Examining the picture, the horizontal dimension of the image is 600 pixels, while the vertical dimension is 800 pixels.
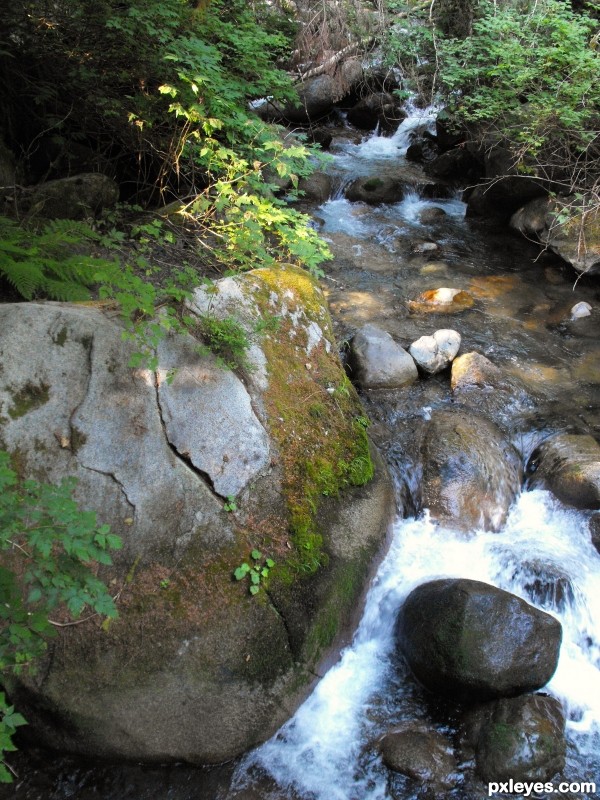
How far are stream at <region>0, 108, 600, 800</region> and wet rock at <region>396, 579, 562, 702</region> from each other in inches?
7.1

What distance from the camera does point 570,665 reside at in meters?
3.67

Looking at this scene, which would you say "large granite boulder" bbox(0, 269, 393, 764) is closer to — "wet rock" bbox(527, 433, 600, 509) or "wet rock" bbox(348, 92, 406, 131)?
"wet rock" bbox(527, 433, 600, 509)

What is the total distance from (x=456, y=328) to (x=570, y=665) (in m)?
4.08

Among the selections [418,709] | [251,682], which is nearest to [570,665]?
[418,709]

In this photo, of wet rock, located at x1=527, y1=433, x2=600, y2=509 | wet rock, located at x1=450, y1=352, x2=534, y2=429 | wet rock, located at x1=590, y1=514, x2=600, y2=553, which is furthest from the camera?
wet rock, located at x1=450, y1=352, x2=534, y2=429

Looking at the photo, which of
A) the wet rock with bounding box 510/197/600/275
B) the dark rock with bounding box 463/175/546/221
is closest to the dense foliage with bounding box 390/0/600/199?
the wet rock with bounding box 510/197/600/275

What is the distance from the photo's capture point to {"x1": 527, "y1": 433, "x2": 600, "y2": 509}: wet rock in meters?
4.62

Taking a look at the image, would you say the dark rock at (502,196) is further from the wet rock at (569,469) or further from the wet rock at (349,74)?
the wet rock at (569,469)

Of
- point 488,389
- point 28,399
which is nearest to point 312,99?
point 488,389

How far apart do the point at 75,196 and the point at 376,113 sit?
11215 millimetres

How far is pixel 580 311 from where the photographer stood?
720 centimetres

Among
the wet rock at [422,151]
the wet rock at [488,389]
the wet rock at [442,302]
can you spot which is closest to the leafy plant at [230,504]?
the wet rock at [488,389]

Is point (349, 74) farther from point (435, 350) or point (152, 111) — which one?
point (435, 350)

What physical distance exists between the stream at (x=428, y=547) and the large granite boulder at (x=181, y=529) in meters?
0.18
